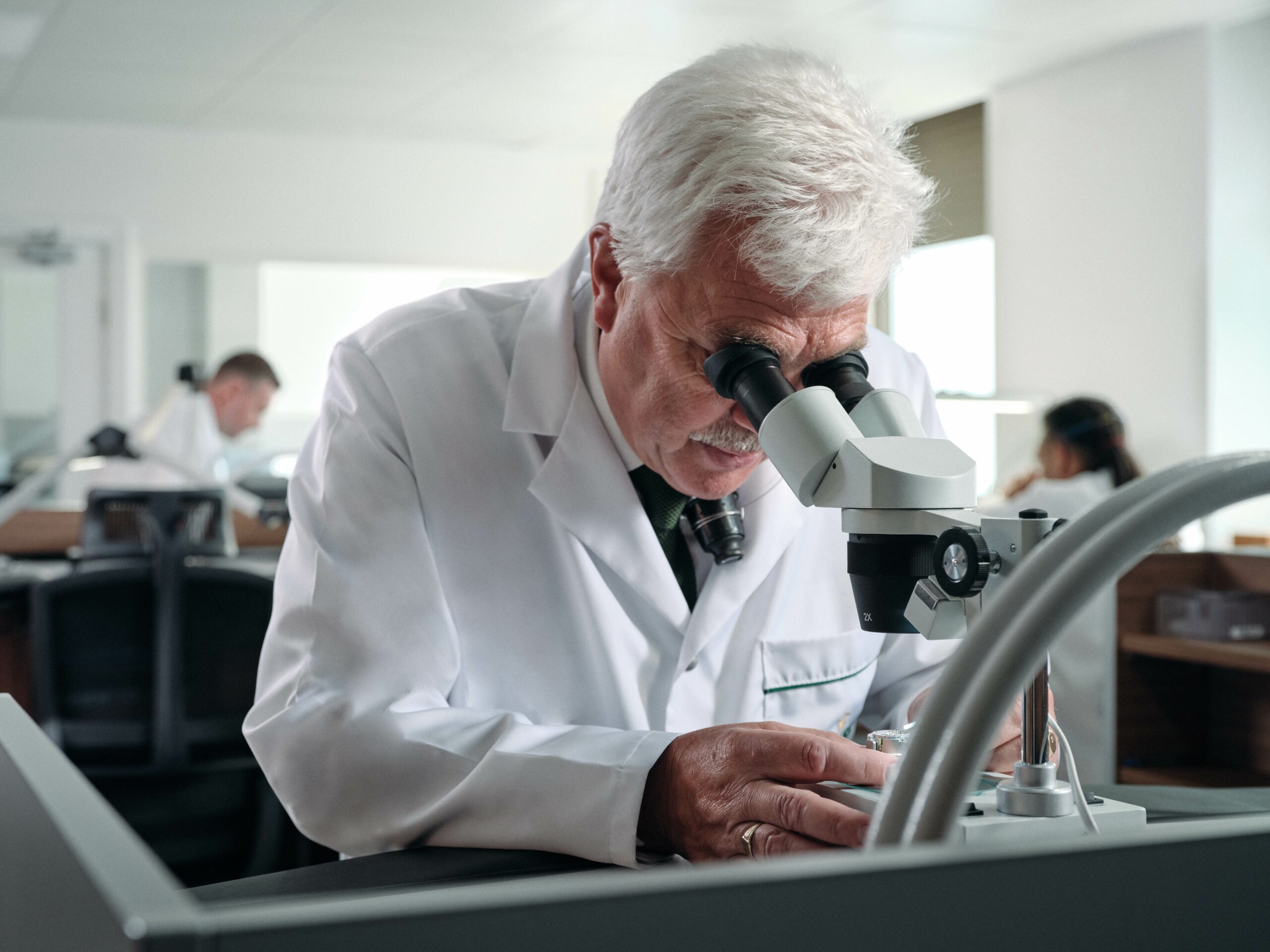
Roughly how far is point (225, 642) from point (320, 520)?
1.70m

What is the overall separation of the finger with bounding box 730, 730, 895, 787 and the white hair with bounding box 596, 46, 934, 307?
14.3 inches

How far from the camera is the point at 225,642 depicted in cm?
269

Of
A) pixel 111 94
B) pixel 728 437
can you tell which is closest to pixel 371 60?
pixel 111 94

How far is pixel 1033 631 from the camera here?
0.45 m

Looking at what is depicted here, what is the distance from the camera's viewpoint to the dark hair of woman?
3979mm

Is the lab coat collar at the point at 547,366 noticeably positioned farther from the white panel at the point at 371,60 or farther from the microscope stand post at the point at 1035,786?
the white panel at the point at 371,60

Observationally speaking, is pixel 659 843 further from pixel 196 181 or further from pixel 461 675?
pixel 196 181

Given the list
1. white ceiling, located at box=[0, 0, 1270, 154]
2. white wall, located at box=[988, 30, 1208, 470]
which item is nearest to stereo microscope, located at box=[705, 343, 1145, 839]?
white ceiling, located at box=[0, 0, 1270, 154]

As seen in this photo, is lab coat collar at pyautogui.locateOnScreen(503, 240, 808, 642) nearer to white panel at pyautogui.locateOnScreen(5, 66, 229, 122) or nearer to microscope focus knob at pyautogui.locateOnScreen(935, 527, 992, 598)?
microscope focus knob at pyautogui.locateOnScreen(935, 527, 992, 598)

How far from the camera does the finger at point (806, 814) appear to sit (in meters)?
0.77

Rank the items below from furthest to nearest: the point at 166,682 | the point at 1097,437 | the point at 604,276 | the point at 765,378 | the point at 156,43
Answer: the point at 156,43 < the point at 1097,437 < the point at 166,682 < the point at 604,276 < the point at 765,378

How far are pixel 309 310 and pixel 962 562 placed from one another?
6.94 metres

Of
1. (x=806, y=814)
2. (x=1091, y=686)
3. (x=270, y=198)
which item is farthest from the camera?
(x=270, y=198)

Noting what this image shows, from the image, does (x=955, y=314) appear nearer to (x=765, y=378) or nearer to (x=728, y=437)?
(x=728, y=437)
